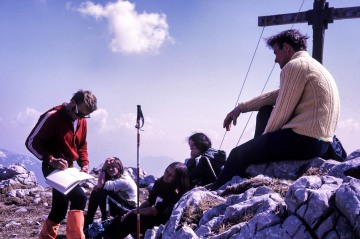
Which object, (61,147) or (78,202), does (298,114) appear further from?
(61,147)

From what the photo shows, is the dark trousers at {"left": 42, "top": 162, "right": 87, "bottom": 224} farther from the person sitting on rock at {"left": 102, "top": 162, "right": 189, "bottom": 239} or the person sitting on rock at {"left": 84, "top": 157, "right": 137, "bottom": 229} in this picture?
the person sitting on rock at {"left": 84, "top": 157, "right": 137, "bottom": 229}

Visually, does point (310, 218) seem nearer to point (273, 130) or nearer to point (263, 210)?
point (263, 210)

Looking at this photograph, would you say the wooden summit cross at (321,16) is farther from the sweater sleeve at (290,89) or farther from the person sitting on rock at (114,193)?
the person sitting on rock at (114,193)

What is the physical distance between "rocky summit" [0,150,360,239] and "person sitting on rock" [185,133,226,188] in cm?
186

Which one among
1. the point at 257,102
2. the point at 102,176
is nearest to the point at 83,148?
the point at 102,176

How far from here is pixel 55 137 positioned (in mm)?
6055

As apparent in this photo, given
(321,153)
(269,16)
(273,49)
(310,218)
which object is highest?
(269,16)

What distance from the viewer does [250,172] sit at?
5.97 metres

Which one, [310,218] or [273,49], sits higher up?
[273,49]

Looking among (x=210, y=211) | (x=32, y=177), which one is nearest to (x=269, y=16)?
(x=210, y=211)

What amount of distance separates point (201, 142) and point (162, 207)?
6.49 ft

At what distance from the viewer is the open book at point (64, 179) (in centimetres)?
540

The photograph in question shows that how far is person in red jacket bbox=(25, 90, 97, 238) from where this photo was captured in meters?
5.71

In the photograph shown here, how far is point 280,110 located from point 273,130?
35cm
